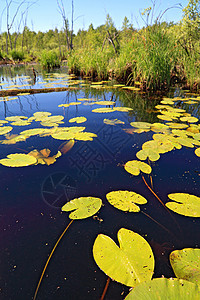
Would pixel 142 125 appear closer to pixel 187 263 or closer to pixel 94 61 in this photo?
pixel 187 263

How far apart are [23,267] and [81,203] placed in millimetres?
321

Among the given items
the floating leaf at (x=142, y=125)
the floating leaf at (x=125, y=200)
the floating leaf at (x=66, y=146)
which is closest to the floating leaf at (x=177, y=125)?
the floating leaf at (x=142, y=125)

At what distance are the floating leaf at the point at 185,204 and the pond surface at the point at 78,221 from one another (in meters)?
0.03

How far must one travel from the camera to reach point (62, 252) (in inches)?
24.6

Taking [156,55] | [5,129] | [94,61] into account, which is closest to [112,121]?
[5,129]

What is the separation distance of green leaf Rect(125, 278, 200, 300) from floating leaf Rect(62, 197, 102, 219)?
1.10ft

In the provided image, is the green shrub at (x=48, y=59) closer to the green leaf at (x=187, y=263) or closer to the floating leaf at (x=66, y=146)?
the floating leaf at (x=66, y=146)

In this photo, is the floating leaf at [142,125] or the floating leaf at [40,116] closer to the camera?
the floating leaf at [142,125]

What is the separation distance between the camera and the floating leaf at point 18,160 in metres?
1.09

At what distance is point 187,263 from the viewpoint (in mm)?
568

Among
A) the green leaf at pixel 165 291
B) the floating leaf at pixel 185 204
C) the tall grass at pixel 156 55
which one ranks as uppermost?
the tall grass at pixel 156 55

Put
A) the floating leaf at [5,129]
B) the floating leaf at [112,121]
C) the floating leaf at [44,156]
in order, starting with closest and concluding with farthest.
Answer: the floating leaf at [44,156], the floating leaf at [5,129], the floating leaf at [112,121]

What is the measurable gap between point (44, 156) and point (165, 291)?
1016 millimetres

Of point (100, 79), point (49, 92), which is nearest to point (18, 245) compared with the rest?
point (49, 92)
